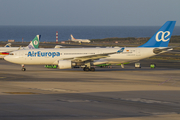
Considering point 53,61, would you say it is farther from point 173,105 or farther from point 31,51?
point 173,105

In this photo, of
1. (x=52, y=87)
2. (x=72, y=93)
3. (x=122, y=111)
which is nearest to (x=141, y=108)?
(x=122, y=111)

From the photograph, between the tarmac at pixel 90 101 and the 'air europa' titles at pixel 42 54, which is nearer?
the tarmac at pixel 90 101

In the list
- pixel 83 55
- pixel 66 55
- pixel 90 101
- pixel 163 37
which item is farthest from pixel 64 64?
pixel 90 101

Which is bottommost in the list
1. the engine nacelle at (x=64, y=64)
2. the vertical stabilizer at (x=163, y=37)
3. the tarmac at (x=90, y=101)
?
the tarmac at (x=90, y=101)

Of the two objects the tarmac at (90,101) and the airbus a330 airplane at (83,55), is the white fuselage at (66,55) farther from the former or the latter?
the tarmac at (90,101)

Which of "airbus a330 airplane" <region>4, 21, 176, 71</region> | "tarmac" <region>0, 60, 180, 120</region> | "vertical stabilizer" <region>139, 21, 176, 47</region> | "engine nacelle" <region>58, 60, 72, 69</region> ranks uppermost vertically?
"vertical stabilizer" <region>139, 21, 176, 47</region>

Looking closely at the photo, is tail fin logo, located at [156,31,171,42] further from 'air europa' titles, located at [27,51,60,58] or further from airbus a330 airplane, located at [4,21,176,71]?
'air europa' titles, located at [27,51,60,58]

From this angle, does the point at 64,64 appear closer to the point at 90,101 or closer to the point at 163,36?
the point at 163,36

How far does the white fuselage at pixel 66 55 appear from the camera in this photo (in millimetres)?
47438

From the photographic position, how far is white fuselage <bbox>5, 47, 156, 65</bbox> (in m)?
47.4

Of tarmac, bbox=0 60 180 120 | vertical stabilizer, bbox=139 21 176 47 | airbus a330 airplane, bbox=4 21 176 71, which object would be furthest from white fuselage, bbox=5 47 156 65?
tarmac, bbox=0 60 180 120

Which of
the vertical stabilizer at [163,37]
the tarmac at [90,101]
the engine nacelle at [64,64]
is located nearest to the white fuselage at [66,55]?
the vertical stabilizer at [163,37]

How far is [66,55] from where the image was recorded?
156ft

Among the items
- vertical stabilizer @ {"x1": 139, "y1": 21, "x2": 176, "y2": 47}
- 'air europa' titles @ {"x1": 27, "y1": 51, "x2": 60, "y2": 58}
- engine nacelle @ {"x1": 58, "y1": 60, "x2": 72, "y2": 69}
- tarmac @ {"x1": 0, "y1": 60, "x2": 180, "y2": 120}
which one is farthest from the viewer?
vertical stabilizer @ {"x1": 139, "y1": 21, "x2": 176, "y2": 47}
